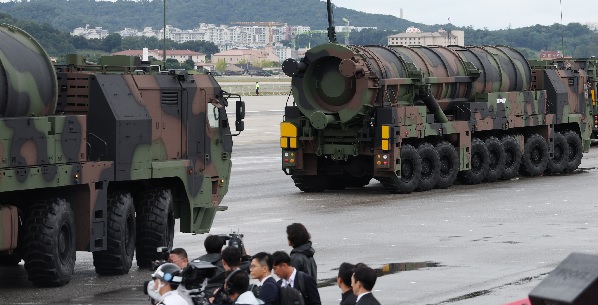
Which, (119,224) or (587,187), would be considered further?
(587,187)

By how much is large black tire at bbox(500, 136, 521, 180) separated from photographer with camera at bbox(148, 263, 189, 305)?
76.3 feet

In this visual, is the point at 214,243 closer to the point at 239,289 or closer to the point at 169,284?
the point at 169,284

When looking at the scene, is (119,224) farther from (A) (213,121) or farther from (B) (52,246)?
(A) (213,121)

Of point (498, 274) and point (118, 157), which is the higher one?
point (118, 157)

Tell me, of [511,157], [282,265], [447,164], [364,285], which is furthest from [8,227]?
[511,157]

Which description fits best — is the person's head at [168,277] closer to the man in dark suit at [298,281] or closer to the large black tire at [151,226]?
the man in dark suit at [298,281]

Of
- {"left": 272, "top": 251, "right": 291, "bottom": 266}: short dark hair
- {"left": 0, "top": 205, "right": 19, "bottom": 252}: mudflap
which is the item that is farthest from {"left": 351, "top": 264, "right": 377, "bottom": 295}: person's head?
{"left": 0, "top": 205, "right": 19, "bottom": 252}: mudflap

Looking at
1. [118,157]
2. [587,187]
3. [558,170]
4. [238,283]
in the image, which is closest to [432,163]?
[587,187]

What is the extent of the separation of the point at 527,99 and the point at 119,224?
18078mm

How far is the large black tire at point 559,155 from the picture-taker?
34.8m

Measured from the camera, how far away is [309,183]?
30.4m

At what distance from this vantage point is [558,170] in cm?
3491

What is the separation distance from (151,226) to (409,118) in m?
12.1

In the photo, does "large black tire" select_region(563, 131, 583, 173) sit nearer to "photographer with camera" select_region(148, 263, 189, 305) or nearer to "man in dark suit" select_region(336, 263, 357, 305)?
"man in dark suit" select_region(336, 263, 357, 305)
